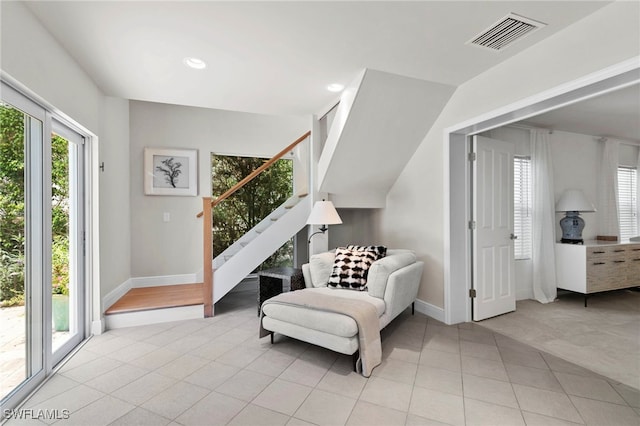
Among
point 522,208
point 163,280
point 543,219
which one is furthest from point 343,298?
point 543,219

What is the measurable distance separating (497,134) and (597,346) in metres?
→ 2.52

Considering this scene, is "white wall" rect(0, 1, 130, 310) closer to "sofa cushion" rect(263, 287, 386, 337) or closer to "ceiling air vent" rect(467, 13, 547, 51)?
"sofa cushion" rect(263, 287, 386, 337)

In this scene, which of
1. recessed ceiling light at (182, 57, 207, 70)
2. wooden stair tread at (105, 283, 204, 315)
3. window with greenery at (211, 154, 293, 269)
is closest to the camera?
recessed ceiling light at (182, 57, 207, 70)

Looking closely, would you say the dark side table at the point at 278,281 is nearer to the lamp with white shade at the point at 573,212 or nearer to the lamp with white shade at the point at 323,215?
the lamp with white shade at the point at 323,215

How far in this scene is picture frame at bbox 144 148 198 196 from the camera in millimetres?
4297

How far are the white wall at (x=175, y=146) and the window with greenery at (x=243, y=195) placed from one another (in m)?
0.15

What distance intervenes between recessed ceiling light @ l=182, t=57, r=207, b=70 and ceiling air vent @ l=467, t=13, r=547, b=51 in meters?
2.12

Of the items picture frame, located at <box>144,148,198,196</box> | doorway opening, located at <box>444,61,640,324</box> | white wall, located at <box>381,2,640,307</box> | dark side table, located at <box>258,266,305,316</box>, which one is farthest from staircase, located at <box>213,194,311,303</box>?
doorway opening, located at <box>444,61,640,324</box>

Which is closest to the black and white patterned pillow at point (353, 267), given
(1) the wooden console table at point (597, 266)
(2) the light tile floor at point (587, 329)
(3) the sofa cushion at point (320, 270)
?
(3) the sofa cushion at point (320, 270)

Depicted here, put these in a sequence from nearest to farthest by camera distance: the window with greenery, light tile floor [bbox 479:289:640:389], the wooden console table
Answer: light tile floor [bbox 479:289:640:389]
the wooden console table
the window with greenery

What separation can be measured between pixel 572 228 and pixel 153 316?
537 cm

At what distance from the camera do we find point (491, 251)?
3.45m

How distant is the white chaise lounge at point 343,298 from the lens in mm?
2283

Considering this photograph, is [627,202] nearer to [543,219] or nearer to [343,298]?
[543,219]
